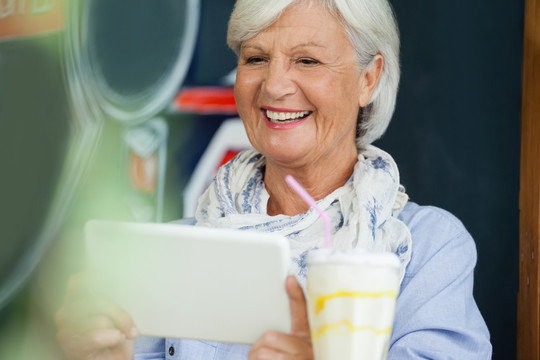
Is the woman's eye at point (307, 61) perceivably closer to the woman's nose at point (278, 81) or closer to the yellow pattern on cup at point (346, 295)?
the woman's nose at point (278, 81)

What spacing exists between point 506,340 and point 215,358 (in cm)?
104

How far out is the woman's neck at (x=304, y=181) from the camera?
174cm

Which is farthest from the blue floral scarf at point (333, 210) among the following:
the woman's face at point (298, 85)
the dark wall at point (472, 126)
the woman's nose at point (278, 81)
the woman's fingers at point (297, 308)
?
the dark wall at point (472, 126)

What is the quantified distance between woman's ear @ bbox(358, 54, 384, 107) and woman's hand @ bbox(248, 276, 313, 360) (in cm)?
75

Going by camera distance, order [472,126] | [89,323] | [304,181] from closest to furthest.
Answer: [89,323]
[304,181]
[472,126]

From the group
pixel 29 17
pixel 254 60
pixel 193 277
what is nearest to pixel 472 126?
pixel 254 60

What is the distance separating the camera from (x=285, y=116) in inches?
64.9

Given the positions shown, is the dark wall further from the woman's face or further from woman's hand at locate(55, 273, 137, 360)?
woman's hand at locate(55, 273, 137, 360)

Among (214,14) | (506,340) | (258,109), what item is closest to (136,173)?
(214,14)

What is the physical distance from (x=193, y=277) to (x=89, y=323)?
21 cm

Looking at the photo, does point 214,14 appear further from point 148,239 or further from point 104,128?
point 148,239

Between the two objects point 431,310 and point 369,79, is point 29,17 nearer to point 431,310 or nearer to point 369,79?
point 369,79

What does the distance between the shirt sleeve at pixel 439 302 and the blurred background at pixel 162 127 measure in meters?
0.74

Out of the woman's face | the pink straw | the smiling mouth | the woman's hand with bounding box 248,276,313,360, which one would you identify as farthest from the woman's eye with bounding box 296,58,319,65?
the woman's hand with bounding box 248,276,313,360
